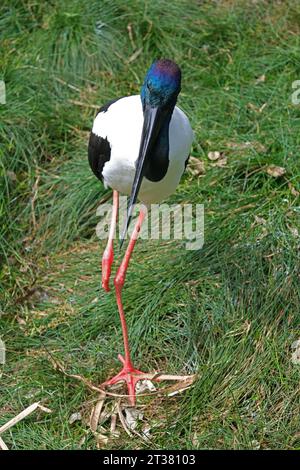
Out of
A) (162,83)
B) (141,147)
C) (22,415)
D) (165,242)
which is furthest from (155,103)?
(22,415)

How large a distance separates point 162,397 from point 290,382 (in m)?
0.61

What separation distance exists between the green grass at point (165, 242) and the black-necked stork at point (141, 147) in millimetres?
248

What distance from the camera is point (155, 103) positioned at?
4.22m

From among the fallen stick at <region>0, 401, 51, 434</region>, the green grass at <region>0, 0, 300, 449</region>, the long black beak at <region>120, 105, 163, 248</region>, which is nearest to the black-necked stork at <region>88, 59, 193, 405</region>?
the long black beak at <region>120, 105, 163, 248</region>

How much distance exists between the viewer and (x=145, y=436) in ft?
14.0

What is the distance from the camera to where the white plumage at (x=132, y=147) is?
14.6 feet

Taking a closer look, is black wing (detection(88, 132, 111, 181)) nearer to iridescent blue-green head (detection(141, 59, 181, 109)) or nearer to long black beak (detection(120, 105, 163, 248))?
long black beak (detection(120, 105, 163, 248))

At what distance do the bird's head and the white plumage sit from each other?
0.43 feet

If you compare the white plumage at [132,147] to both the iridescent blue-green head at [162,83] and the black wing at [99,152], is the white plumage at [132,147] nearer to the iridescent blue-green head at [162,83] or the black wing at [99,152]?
the black wing at [99,152]

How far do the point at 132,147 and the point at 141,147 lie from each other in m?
0.15

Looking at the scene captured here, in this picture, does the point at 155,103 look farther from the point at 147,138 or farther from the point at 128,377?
the point at 128,377

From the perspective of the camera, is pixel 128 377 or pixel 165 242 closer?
pixel 128 377

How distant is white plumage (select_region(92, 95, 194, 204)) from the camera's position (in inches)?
175

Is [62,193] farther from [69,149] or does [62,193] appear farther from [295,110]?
[295,110]
